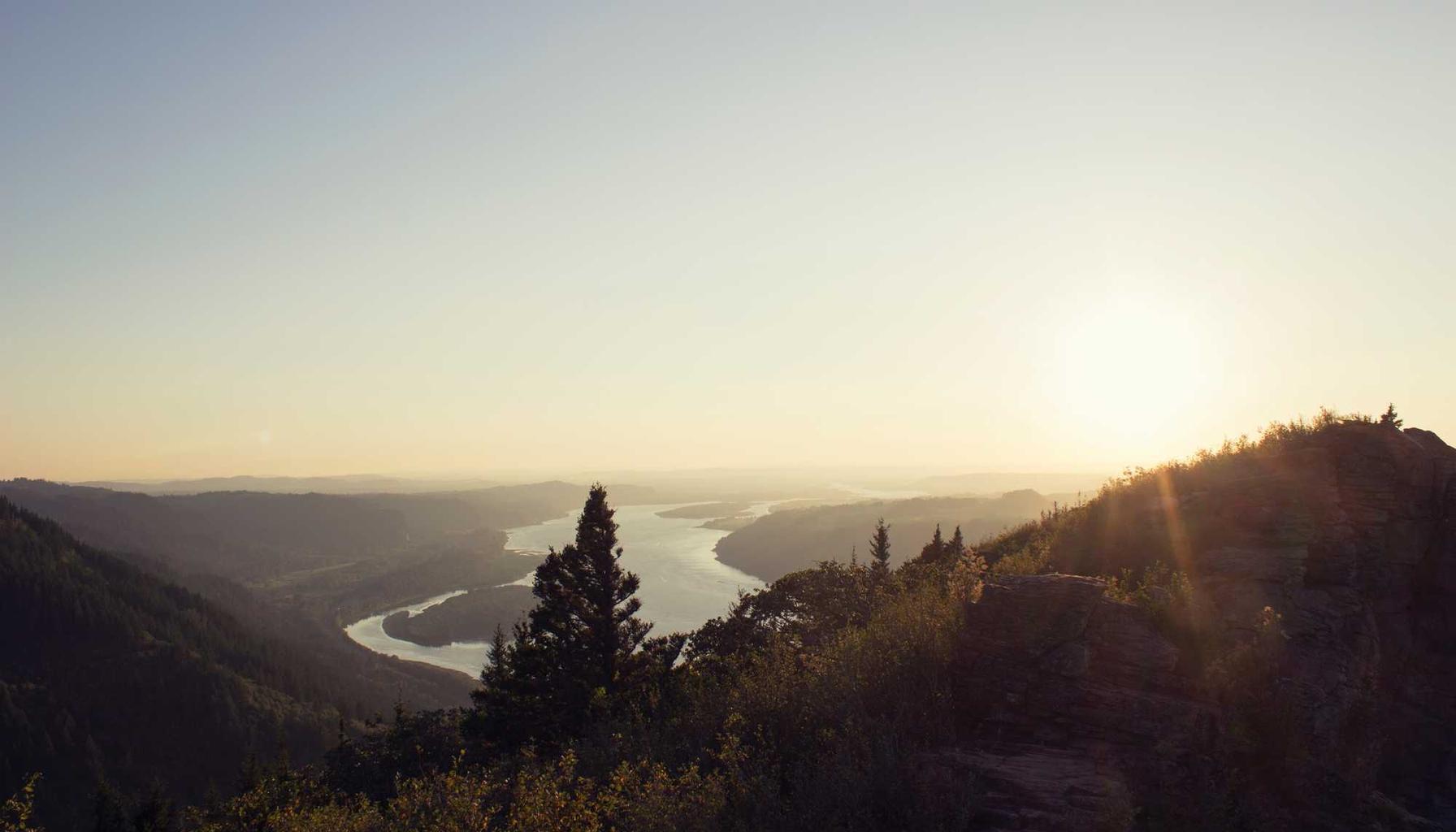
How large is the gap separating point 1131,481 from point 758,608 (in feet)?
50.4

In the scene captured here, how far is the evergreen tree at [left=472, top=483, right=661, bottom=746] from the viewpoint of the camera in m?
29.4

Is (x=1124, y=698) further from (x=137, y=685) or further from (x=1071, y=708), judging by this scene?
(x=137, y=685)

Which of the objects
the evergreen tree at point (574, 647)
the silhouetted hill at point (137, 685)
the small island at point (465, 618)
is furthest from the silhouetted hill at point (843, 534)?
the evergreen tree at point (574, 647)

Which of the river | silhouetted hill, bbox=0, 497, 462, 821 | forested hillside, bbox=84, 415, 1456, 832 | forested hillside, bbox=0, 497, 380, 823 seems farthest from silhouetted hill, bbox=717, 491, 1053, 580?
forested hillside, bbox=84, 415, 1456, 832

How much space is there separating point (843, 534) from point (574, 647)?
148636 mm

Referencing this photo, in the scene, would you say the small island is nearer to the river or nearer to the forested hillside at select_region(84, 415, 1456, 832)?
the river

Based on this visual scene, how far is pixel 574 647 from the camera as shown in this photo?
31.3 m

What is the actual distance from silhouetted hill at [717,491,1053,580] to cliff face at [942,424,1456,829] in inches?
5157

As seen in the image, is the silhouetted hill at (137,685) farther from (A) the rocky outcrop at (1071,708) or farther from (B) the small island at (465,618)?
(A) the rocky outcrop at (1071,708)

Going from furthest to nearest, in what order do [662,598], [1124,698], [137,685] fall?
[137,685] → [662,598] → [1124,698]

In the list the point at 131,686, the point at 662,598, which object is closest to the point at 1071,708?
the point at 662,598

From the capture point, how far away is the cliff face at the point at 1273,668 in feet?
26.7

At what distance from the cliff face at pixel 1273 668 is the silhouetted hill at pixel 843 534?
130980mm

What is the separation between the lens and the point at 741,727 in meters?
9.78
